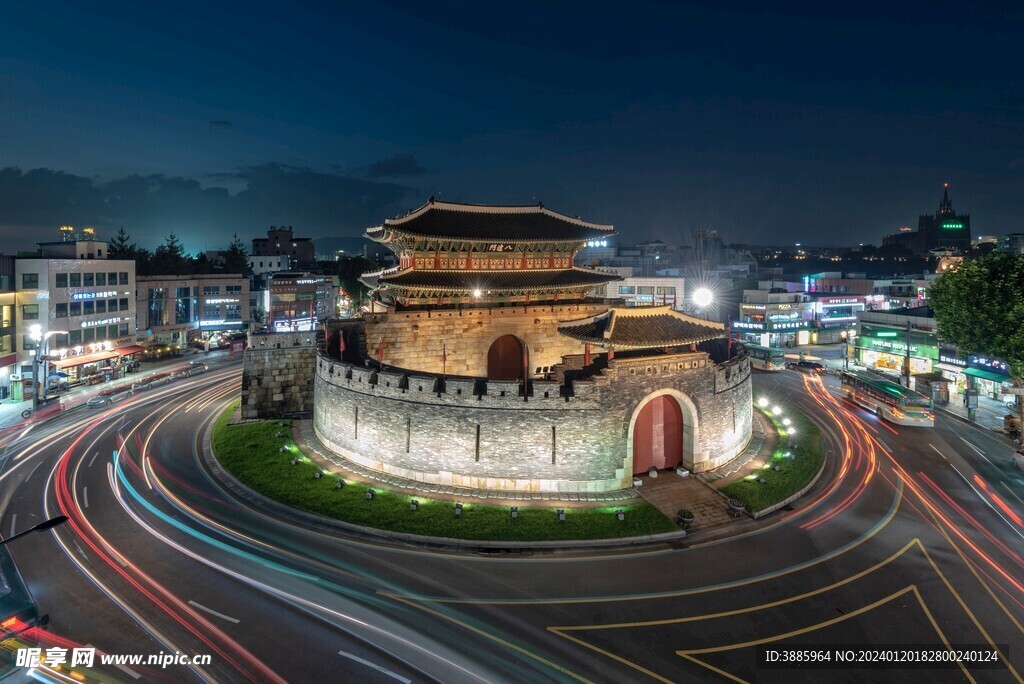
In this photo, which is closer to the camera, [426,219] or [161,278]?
[426,219]

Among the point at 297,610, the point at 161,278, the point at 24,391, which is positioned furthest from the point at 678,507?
the point at 161,278

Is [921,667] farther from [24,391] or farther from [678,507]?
[24,391]

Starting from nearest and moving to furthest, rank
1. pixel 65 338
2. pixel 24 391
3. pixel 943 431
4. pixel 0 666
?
pixel 0 666 < pixel 943 431 < pixel 24 391 < pixel 65 338

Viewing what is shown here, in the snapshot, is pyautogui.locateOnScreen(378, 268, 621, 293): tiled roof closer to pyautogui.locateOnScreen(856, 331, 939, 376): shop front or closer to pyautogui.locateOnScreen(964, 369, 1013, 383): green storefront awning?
pyautogui.locateOnScreen(964, 369, 1013, 383): green storefront awning

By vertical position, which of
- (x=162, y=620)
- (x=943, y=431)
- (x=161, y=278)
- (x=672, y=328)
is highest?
→ (x=161, y=278)

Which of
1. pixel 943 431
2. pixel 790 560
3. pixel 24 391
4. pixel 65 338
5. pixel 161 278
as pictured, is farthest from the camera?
pixel 161 278

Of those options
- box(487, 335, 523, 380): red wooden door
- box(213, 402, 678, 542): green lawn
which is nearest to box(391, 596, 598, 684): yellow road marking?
box(213, 402, 678, 542): green lawn

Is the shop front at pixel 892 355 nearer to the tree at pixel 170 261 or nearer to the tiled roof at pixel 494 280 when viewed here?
the tiled roof at pixel 494 280

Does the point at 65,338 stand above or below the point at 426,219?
below
